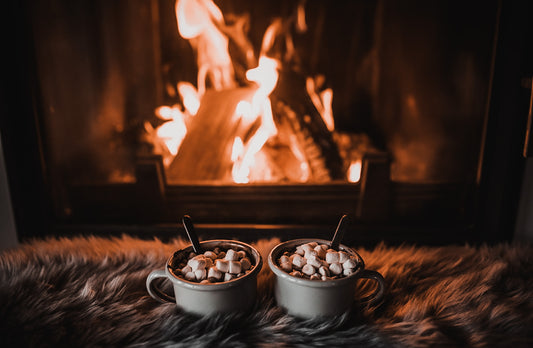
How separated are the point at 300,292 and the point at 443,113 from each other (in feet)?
1.65

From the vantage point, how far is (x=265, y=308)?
524 mm

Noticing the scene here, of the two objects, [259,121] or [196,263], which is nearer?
[196,263]

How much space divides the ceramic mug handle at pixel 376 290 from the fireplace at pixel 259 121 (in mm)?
228

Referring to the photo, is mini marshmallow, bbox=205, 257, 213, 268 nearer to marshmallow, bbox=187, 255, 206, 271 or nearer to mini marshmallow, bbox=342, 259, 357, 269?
marshmallow, bbox=187, 255, 206, 271

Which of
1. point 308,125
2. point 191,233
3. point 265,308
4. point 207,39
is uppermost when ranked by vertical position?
point 207,39

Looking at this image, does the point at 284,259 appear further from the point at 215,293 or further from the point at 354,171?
the point at 354,171

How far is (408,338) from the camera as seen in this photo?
48 centimetres

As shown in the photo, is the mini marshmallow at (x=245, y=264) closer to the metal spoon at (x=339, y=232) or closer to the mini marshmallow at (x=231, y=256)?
the mini marshmallow at (x=231, y=256)

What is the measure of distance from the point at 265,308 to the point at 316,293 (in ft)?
0.32

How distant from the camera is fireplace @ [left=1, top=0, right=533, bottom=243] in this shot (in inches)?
27.6

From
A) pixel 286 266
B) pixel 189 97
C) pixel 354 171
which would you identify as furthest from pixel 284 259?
pixel 189 97

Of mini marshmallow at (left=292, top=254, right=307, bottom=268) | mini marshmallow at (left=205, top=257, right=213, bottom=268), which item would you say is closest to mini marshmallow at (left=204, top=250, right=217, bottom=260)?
mini marshmallow at (left=205, top=257, right=213, bottom=268)

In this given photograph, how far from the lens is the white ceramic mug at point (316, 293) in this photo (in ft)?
1.49

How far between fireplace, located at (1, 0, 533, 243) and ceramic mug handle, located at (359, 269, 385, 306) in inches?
9.0
